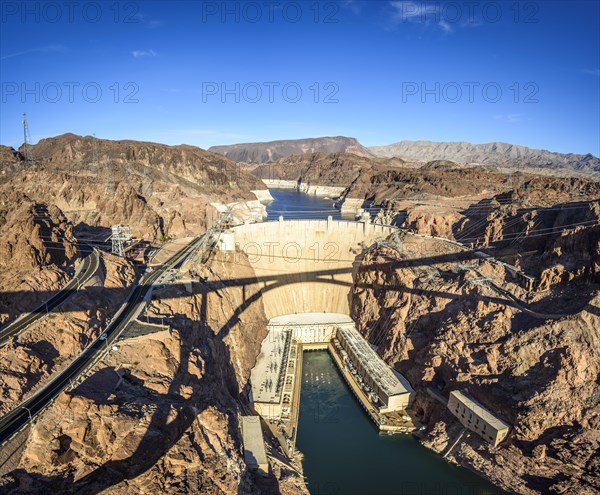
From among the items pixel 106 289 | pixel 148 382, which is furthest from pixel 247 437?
pixel 106 289

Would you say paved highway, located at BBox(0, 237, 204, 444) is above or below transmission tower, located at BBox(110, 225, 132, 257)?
below

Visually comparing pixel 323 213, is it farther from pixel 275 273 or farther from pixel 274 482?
pixel 274 482

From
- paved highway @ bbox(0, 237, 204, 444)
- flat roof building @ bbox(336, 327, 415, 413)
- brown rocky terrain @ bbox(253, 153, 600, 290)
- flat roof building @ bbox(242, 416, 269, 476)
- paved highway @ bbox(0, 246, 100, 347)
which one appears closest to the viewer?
paved highway @ bbox(0, 237, 204, 444)

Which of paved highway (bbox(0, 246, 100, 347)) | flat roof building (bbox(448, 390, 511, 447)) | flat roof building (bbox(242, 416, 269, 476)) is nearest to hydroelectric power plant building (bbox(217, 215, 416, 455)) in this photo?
flat roof building (bbox(448, 390, 511, 447))

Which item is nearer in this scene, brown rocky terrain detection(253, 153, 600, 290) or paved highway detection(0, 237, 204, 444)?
paved highway detection(0, 237, 204, 444)

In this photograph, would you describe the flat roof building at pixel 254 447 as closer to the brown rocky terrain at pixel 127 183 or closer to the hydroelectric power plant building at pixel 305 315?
the hydroelectric power plant building at pixel 305 315

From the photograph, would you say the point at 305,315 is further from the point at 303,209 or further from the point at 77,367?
the point at 303,209

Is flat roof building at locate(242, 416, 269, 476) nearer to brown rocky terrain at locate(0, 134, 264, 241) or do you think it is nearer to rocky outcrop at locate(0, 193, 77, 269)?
rocky outcrop at locate(0, 193, 77, 269)
